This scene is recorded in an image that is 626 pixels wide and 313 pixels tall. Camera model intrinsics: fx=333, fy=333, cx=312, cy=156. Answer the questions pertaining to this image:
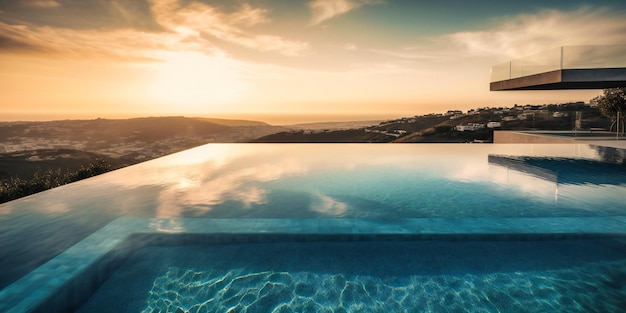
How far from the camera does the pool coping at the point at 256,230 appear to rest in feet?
11.0

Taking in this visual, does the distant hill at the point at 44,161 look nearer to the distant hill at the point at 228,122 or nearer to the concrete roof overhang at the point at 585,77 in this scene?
the distant hill at the point at 228,122

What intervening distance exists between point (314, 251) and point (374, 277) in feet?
2.60

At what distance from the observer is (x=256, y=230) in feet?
13.8

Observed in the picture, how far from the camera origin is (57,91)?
25.7 m

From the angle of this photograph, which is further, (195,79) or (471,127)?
(471,127)

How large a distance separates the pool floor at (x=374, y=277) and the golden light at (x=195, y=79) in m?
Result: 14.6

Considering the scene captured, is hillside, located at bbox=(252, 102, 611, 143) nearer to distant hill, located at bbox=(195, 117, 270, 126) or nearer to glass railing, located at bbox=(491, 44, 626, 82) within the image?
glass railing, located at bbox=(491, 44, 626, 82)

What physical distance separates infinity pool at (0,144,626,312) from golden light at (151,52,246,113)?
1232cm

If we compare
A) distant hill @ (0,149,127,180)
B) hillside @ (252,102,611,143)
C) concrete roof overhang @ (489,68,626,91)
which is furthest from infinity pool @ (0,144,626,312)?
distant hill @ (0,149,127,180)

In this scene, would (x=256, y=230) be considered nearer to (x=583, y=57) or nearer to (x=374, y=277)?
(x=374, y=277)

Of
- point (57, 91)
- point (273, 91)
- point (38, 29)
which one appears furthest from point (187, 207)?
point (57, 91)

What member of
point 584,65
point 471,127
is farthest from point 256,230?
point 471,127

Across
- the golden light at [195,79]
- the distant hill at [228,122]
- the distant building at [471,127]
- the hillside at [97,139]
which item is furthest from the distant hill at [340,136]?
the golden light at [195,79]

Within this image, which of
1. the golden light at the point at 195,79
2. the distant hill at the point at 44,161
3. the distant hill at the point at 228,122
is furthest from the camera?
the distant hill at the point at 228,122
